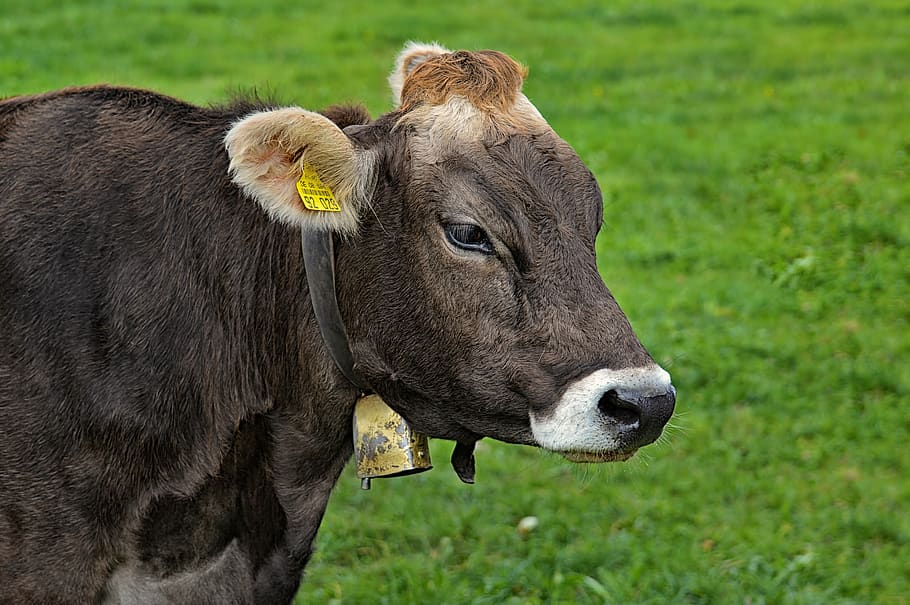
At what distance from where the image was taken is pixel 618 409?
2838 millimetres

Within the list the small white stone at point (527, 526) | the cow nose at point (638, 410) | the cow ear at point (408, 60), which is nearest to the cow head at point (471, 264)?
the cow nose at point (638, 410)

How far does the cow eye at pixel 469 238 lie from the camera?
298cm

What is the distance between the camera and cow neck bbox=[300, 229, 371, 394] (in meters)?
3.16

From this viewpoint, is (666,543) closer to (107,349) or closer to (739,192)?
(107,349)

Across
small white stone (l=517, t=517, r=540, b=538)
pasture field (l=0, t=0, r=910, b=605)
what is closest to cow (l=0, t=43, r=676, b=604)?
pasture field (l=0, t=0, r=910, b=605)

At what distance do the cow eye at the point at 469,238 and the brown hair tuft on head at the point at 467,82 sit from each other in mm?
372

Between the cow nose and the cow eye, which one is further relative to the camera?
the cow eye

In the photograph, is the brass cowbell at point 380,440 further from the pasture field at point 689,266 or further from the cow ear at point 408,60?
the cow ear at point 408,60

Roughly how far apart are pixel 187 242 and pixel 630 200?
6.18m

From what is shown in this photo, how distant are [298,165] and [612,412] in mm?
1010

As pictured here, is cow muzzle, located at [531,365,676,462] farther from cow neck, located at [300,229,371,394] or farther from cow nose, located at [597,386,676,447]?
cow neck, located at [300,229,371,394]

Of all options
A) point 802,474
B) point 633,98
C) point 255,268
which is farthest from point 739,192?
point 255,268

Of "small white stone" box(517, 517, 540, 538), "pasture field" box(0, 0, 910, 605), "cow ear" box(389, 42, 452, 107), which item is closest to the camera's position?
"cow ear" box(389, 42, 452, 107)

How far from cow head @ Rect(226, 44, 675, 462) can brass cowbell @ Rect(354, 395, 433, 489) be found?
0.26 feet
